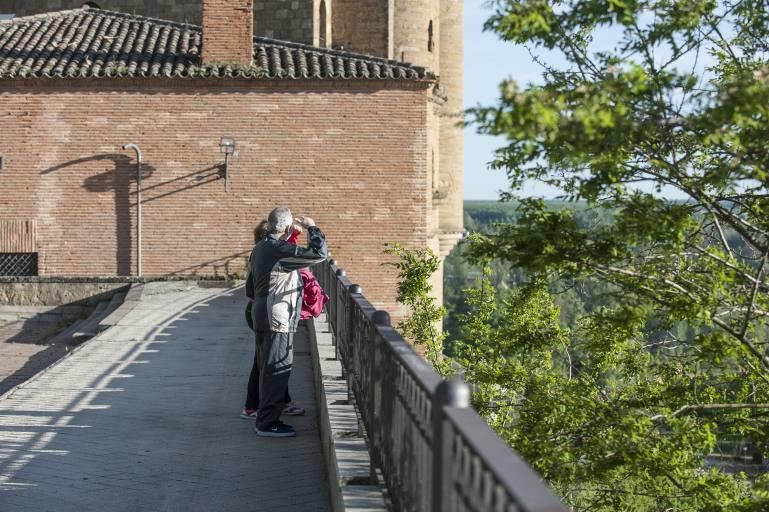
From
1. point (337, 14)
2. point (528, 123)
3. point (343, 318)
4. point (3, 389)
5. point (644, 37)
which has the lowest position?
point (3, 389)

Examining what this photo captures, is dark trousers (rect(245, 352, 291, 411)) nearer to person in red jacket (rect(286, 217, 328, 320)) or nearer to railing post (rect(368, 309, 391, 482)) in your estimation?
person in red jacket (rect(286, 217, 328, 320))

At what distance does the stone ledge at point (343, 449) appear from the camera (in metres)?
5.45

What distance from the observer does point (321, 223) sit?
23.8 m

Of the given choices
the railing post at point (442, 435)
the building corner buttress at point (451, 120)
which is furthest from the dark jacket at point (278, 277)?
the building corner buttress at point (451, 120)

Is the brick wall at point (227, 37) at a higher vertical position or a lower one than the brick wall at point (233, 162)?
higher

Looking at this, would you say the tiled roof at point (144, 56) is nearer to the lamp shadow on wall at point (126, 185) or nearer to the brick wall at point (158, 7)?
the lamp shadow on wall at point (126, 185)

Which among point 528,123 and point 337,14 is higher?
point 337,14

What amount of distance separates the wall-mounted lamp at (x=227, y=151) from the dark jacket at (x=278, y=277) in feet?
53.1

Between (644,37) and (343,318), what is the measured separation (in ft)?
10.1

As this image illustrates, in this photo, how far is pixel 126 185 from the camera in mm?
24078

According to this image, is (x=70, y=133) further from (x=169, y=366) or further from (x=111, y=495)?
(x=111, y=495)

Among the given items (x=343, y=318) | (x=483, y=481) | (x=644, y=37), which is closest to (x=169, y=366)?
(x=343, y=318)

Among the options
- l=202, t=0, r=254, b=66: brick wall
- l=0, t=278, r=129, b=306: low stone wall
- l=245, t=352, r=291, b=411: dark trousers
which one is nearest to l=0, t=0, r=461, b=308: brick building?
l=202, t=0, r=254, b=66: brick wall

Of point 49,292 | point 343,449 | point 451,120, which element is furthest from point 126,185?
point 343,449
